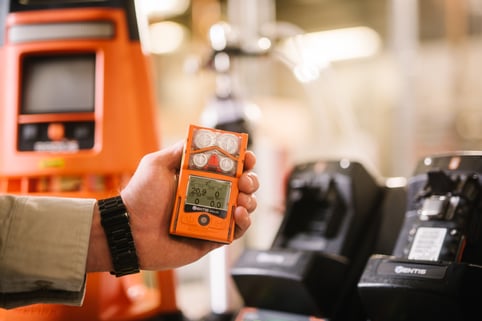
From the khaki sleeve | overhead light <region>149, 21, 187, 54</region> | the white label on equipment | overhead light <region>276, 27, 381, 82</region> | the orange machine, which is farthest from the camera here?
overhead light <region>149, 21, 187, 54</region>

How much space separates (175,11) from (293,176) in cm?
478

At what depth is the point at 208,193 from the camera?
1.03 meters

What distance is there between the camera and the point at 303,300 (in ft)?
4.56

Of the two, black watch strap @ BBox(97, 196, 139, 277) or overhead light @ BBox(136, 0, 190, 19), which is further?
overhead light @ BBox(136, 0, 190, 19)

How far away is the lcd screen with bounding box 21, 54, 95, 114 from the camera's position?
1.79m

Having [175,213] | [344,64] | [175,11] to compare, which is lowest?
[175,213]

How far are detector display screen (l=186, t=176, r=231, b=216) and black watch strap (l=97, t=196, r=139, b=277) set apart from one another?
12 cm

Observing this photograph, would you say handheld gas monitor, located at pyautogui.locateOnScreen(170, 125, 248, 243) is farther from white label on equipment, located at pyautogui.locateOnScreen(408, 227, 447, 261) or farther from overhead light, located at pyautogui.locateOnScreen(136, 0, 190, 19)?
overhead light, located at pyautogui.locateOnScreen(136, 0, 190, 19)

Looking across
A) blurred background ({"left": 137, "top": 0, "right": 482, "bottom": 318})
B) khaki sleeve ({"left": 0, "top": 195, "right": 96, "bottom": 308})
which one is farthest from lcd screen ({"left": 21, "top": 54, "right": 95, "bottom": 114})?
khaki sleeve ({"left": 0, "top": 195, "right": 96, "bottom": 308})

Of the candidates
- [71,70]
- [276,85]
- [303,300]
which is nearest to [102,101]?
[71,70]

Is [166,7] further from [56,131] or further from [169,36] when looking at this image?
[56,131]

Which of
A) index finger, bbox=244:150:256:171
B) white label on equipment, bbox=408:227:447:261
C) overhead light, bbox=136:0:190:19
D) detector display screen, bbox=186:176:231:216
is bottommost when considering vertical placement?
white label on equipment, bbox=408:227:447:261

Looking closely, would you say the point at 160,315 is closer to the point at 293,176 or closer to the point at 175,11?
the point at 293,176

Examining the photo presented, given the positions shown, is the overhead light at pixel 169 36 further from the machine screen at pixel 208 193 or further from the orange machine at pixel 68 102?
the machine screen at pixel 208 193
